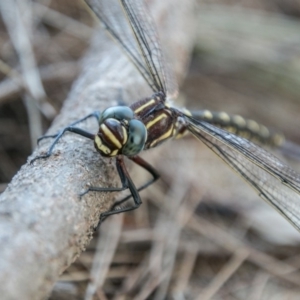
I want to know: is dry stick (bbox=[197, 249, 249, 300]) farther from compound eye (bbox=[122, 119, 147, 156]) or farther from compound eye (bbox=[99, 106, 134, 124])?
compound eye (bbox=[99, 106, 134, 124])

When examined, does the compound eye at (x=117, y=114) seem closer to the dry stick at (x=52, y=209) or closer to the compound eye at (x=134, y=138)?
the compound eye at (x=134, y=138)

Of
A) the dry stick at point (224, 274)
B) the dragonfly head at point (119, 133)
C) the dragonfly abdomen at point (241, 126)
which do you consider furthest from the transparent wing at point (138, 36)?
the dry stick at point (224, 274)

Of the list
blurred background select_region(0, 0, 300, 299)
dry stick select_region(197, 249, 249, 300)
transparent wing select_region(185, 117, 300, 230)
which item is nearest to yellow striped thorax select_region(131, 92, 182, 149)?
transparent wing select_region(185, 117, 300, 230)

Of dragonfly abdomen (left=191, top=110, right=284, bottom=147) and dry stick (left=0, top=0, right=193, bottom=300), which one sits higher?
dragonfly abdomen (left=191, top=110, right=284, bottom=147)

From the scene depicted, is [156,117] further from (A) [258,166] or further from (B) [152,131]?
(A) [258,166]

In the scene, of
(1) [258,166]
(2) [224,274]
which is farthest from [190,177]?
(1) [258,166]

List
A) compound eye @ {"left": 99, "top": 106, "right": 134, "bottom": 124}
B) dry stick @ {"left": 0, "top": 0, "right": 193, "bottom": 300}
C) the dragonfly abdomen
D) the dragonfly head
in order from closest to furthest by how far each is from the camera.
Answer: dry stick @ {"left": 0, "top": 0, "right": 193, "bottom": 300}, the dragonfly head, compound eye @ {"left": 99, "top": 106, "right": 134, "bottom": 124}, the dragonfly abdomen
